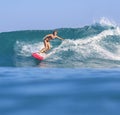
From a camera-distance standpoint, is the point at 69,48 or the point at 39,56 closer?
the point at 39,56

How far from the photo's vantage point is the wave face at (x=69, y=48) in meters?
16.6

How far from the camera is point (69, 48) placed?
67.8 ft

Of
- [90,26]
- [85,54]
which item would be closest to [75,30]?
[90,26]

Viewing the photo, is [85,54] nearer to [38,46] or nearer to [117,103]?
[38,46]

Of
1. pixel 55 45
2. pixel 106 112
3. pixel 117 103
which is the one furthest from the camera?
pixel 55 45

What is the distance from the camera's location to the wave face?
16.6 meters

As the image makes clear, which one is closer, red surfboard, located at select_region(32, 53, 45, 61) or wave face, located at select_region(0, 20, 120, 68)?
wave face, located at select_region(0, 20, 120, 68)

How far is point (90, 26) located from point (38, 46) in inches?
319

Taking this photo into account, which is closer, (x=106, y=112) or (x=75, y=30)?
(x=106, y=112)

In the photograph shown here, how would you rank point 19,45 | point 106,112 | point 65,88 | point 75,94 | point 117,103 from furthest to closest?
point 19,45, point 65,88, point 75,94, point 117,103, point 106,112

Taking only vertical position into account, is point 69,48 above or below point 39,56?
above

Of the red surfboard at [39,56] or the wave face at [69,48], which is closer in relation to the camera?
the wave face at [69,48]

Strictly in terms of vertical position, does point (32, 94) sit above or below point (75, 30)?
below

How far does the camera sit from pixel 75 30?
98.3 feet
